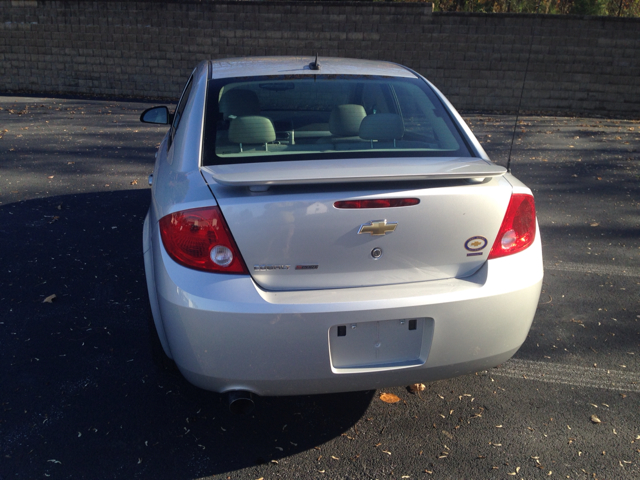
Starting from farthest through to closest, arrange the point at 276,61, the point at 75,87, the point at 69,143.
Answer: the point at 75,87 < the point at 69,143 < the point at 276,61

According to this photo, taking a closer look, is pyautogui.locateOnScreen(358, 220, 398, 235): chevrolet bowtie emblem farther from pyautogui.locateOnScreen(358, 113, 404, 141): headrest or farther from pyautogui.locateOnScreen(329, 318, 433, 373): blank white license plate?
pyautogui.locateOnScreen(358, 113, 404, 141): headrest

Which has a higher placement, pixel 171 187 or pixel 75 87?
pixel 171 187

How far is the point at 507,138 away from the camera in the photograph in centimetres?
1052

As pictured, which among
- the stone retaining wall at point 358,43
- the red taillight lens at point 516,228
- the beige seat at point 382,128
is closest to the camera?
the red taillight lens at point 516,228

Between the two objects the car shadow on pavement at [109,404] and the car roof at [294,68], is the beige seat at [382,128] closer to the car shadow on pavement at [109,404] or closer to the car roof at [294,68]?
the car roof at [294,68]

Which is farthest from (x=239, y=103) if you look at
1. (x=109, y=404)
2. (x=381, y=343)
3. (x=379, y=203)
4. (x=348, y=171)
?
(x=109, y=404)

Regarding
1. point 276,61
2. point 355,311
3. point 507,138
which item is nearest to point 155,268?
point 355,311

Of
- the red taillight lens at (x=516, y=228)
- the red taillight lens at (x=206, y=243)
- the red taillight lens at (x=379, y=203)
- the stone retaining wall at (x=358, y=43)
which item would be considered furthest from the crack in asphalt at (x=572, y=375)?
the stone retaining wall at (x=358, y=43)

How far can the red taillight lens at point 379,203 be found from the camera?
205 centimetres

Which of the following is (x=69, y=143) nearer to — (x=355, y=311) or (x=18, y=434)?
(x=18, y=434)

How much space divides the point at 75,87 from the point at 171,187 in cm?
1658

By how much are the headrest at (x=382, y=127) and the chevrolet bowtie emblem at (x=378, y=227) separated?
742 mm

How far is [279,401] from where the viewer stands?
2.73 metres

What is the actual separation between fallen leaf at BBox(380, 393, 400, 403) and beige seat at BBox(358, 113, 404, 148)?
1.31 meters
